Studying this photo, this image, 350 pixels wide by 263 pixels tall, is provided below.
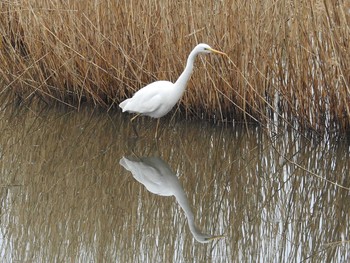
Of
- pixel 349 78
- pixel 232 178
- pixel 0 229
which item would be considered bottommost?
pixel 0 229

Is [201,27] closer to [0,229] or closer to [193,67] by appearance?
[193,67]

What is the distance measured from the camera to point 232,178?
6320mm

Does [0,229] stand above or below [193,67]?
below

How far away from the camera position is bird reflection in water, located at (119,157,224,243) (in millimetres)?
5693

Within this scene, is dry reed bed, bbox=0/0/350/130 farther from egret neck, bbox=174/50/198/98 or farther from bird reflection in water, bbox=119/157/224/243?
bird reflection in water, bbox=119/157/224/243

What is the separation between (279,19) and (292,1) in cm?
18

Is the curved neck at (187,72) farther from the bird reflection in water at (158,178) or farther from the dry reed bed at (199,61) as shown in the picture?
the bird reflection in water at (158,178)

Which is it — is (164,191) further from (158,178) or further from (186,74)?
(186,74)

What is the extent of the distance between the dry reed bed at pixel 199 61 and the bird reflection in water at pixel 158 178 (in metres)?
0.91

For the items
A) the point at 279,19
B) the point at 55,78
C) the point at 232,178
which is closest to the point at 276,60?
the point at 279,19

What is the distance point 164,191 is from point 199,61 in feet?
5.22

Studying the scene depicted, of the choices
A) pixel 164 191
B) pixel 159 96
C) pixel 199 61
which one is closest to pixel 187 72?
pixel 159 96

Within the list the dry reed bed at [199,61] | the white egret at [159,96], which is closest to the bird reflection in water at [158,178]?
the white egret at [159,96]

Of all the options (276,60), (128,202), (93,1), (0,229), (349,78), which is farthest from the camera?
(93,1)
